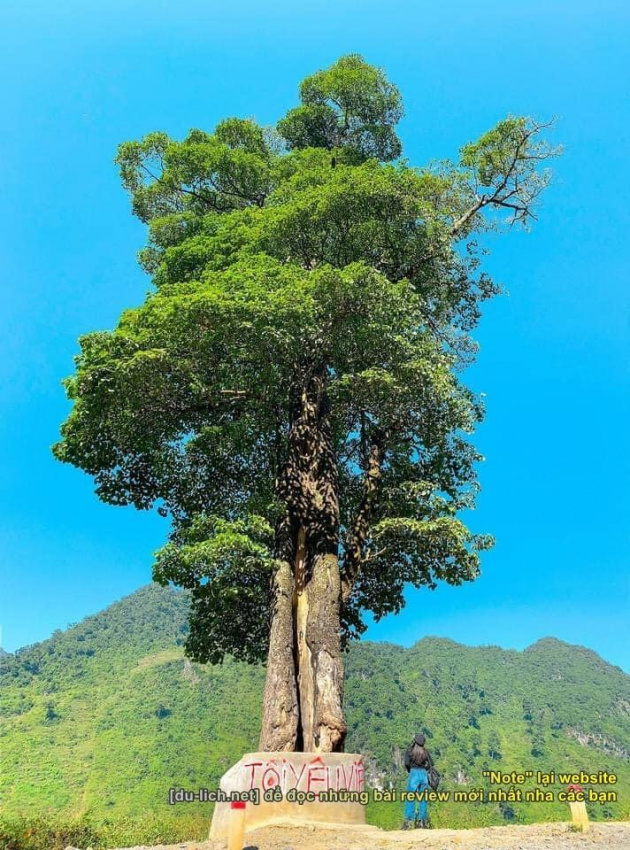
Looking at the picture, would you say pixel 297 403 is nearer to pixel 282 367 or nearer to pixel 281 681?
pixel 282 367

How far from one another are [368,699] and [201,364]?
70.0 m

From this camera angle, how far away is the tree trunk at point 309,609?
1103 cm

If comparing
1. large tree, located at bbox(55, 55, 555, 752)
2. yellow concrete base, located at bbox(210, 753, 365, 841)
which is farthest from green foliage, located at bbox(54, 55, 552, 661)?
yellow concrete base, located at bbox(210, 753, 365, 841)

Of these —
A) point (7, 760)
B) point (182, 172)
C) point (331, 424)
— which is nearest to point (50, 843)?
point (331, 424)

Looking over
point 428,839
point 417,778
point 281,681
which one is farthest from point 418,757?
point 428,839

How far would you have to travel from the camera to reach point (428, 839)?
8.16 m

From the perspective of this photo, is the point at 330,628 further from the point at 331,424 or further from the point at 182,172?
the point at 182,172

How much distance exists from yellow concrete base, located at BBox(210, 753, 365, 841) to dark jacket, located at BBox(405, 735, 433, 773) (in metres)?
1.06

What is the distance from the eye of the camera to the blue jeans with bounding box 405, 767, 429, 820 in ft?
34.5

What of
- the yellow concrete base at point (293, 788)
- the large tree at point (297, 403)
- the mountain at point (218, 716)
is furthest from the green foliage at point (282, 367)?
the mountain at point (218, 716)

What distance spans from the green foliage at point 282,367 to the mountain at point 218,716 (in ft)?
93.3

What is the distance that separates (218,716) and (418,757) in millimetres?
61805

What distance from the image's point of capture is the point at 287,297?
476 inches

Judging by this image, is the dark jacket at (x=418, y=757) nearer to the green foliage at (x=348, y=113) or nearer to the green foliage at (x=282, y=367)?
the green foliage at (x=282, y=367)
